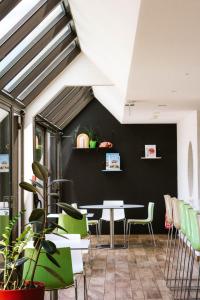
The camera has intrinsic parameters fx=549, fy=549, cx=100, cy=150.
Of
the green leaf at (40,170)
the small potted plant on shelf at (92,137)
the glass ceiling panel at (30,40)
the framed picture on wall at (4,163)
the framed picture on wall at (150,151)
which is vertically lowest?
the green leaf at (40,170)

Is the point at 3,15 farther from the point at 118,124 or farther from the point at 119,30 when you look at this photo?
the point at 118,124

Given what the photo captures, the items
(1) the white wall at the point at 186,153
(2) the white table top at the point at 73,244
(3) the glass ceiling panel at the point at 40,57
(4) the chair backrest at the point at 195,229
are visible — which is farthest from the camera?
(1) the white wall at the point at 186,153

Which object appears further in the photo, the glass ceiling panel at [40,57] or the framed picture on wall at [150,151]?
the framed picture on wall at [150,151]

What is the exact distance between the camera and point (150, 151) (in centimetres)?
1287

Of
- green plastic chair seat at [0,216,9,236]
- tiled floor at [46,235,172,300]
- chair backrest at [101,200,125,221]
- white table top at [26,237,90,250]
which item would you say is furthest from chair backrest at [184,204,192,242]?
chair backrest at [101,200,125,221]

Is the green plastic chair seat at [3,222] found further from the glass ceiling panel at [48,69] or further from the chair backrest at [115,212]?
the chair backrest at [115,212]

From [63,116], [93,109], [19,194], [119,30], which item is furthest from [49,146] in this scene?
[119,30]

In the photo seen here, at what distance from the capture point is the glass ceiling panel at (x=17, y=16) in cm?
540

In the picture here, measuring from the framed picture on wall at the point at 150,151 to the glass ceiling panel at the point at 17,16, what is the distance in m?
7.51

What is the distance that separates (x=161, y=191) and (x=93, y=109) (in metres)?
2.51

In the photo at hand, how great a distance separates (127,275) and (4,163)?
2443 millimetres

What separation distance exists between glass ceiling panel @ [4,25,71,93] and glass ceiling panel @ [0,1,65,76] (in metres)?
0.52

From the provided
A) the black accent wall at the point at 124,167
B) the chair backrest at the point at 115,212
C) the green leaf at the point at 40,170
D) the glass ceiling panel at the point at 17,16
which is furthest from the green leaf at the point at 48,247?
the black accent wall at the point at 124,167

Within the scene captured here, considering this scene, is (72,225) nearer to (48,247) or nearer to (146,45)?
(146,45)
